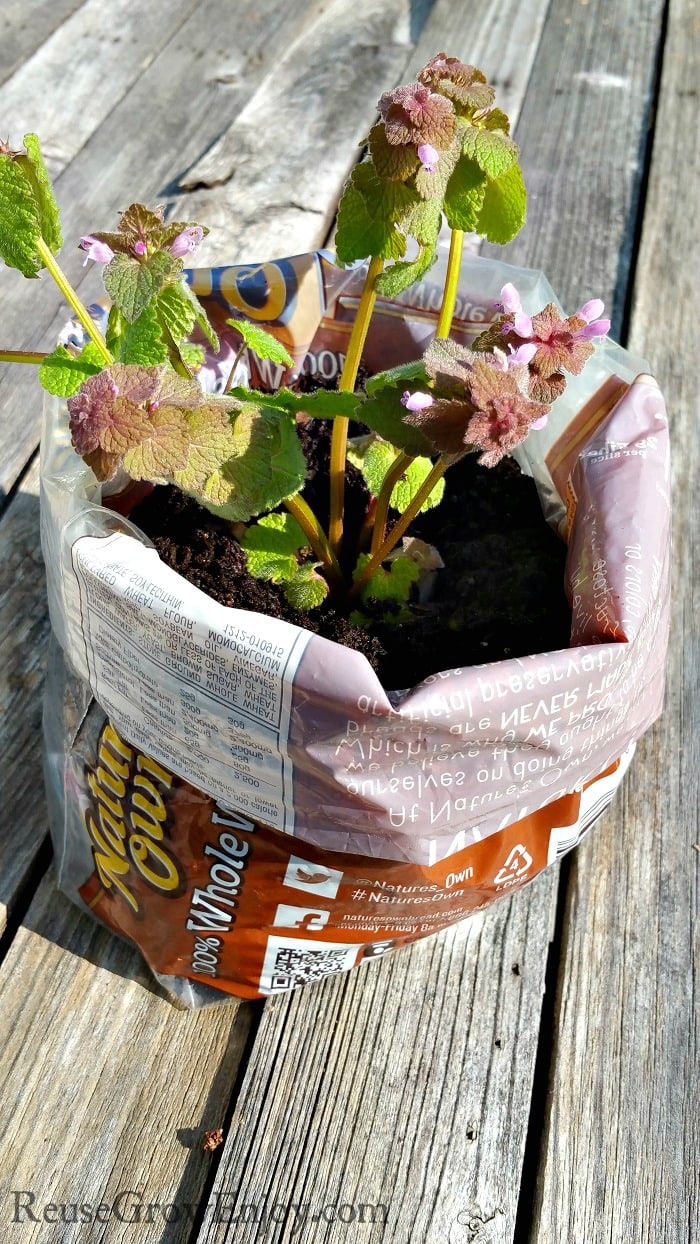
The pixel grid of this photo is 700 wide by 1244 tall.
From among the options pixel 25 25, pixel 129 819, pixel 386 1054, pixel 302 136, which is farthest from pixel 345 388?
pixel 25 25

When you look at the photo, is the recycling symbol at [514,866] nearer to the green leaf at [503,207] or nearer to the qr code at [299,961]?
the qr code at [299,961]

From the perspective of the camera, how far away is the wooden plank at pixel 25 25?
4.42 ft

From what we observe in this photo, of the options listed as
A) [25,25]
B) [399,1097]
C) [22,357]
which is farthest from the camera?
[25,25]

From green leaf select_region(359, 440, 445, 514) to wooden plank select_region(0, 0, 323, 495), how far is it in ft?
1.53

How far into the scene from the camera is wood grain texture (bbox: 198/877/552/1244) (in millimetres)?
666

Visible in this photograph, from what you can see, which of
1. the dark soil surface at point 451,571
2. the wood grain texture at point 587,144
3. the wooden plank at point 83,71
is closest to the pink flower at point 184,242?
the dark soil surface at point 451,571

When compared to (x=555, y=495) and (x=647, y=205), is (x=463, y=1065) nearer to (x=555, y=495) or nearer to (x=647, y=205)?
(x=555, y=495)

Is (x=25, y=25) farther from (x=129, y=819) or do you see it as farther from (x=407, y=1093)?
(x=407, y=1093)

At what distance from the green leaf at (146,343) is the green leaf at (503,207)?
22 centimetres

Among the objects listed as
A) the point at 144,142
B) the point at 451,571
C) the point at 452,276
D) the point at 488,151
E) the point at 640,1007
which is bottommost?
the point at 640,1007

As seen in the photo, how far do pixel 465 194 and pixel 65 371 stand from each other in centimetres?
27

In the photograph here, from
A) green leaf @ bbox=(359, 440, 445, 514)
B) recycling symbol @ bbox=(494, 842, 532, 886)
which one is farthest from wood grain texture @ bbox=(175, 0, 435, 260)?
recycling symbol @ bbox=(494, 842, 532, 886)

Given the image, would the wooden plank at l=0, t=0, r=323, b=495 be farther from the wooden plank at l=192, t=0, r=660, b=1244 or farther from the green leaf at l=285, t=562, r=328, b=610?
the wooden plank at l=192, t=0, r=660, b=1244

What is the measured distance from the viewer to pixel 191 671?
55 cm
